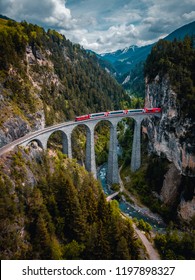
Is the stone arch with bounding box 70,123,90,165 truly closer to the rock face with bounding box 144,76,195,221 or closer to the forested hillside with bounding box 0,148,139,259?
the rock face with bounding box 144,76,195,221

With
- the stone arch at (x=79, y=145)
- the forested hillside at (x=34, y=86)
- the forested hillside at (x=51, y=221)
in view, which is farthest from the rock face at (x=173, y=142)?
the forested hillside at (x=34, y=86)

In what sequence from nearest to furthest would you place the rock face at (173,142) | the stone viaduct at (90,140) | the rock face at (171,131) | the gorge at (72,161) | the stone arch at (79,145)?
the gorge at (72,161), the stone viaduct at (90,140), the rock face at (173,142), the rock face at (171,131), the stone arch at (79,145)

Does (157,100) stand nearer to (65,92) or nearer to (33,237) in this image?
(65,92)

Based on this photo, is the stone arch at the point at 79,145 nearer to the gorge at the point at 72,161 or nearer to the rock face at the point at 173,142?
the gorge at the point at 72,161

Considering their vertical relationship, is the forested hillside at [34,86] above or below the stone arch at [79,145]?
above

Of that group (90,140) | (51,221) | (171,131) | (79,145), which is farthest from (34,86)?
(51,221)
